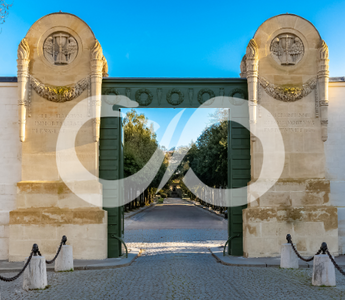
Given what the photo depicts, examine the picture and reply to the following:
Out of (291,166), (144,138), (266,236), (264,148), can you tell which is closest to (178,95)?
(264,148)

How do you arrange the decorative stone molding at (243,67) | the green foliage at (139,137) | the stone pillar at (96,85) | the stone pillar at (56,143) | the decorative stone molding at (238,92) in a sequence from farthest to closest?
the green foliage at (139,137) → the decorative stone molding at (243,67) → the decorative stone molding at (238,92) → the stone pillar at (96,85) → the stone pillar at (56,143)

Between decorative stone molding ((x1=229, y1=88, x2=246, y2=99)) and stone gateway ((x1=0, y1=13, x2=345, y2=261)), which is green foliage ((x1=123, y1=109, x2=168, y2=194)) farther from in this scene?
decorative stone molding ((x1=229, y1=88, x2=246, y2=99))

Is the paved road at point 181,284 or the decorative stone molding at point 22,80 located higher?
the decorative stone molding at point 22,80

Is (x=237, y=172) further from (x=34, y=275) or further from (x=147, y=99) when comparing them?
(x=34, y=275)

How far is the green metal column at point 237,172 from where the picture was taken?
43.7 ft

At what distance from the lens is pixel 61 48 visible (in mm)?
13211

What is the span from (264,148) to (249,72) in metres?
2.42

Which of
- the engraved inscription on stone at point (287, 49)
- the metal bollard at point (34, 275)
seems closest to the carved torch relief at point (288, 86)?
the engraved inscription on stone at point (287, 49)

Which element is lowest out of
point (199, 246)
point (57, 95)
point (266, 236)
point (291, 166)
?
Result: point (199, 246)

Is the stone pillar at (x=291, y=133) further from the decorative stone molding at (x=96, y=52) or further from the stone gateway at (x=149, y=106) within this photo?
the decorative stone molding at (x=96, y=52)

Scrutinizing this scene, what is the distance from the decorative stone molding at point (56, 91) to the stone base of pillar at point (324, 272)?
27.5ft

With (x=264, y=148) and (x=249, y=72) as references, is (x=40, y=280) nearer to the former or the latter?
(x=264, y=148)

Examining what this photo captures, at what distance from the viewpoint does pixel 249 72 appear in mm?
13188

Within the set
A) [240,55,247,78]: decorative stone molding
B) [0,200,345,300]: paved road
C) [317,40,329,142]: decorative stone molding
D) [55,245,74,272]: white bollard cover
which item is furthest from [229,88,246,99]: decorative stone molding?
[55,245,74,272]: white bollard cover
